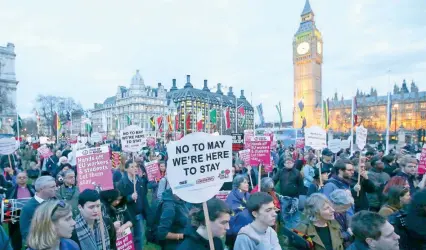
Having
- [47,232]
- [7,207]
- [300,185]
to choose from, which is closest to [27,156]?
[7,207]

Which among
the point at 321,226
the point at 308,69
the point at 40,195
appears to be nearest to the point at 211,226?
the point at 321,226

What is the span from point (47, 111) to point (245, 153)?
2556 inches

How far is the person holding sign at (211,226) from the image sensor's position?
2.91 metres

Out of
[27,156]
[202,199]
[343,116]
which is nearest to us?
[202,199]

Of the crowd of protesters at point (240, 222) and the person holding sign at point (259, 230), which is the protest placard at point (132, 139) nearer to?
the crowd of protesters at point (240, 222)

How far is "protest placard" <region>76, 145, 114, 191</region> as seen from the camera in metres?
4.71

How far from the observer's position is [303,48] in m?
101

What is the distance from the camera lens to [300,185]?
7777 mm

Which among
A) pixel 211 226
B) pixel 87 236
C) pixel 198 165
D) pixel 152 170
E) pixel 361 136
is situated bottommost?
pixel 152 170

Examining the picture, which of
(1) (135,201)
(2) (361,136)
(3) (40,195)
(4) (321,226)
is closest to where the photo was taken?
(4) (321,226)

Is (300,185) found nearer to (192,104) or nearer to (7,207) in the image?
(7,207)

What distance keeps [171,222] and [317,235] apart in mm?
1918

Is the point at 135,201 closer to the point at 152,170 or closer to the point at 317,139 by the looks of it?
the point at 152,170

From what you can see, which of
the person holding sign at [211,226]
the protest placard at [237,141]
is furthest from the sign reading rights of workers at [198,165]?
the protest placard at [237,141]
